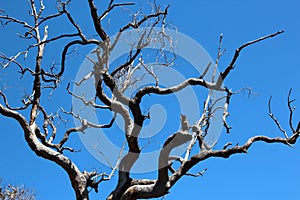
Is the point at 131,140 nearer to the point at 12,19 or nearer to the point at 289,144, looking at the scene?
the point at 289,144

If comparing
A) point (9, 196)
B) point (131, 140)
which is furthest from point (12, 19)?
point (9, 196)

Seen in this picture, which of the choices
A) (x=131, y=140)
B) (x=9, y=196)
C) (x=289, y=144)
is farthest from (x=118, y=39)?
(x=9, y=196)

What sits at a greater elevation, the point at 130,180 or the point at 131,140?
the point at 131,140

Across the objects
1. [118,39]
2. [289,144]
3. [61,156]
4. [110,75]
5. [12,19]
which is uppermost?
[12,19]

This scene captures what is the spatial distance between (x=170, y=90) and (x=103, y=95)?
119 centimetres

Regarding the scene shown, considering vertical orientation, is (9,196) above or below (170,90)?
above

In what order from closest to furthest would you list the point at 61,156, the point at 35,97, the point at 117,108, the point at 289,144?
1. the point at 289,144
2. the point at 61,156
3. the point at 117,108
4. the point at 35,97

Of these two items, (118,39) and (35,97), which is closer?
(118,39)

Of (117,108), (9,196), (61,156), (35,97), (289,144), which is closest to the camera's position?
(289,144)

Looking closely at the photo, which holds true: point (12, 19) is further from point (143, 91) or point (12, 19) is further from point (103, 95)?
point (143, 91)

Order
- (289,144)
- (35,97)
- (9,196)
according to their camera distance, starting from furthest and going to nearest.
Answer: (9,196)
(35,97)
(289,144)

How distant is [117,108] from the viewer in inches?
241

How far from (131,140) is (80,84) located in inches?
57.6

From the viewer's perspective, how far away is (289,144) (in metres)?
5.16
